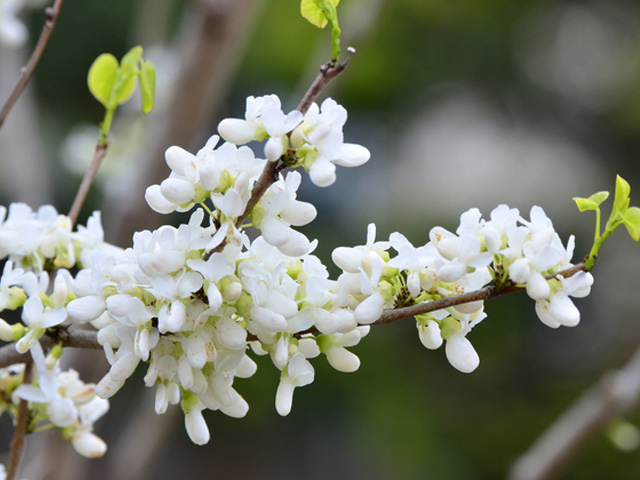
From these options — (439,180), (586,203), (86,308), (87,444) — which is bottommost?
(439,180)

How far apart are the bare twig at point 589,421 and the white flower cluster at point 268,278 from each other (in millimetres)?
580

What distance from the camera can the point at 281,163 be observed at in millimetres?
225

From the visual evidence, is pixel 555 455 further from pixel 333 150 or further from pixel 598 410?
pixel 333 150

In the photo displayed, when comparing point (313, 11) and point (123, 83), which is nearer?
point (313, 11)

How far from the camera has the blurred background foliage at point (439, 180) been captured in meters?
1.96

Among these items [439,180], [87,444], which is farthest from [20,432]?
[439,180]

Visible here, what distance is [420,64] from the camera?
2295 millimetres

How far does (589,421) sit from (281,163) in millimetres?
666

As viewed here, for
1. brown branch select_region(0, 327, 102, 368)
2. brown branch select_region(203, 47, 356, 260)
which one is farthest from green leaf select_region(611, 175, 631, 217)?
brown branch select_region(0, 327, 102, 368)

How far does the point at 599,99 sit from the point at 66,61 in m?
1.89

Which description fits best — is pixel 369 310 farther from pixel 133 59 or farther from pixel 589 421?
pixel 589 421

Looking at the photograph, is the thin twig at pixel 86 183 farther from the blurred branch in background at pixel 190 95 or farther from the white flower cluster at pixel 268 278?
the blurred branch in background at pixel 190 95

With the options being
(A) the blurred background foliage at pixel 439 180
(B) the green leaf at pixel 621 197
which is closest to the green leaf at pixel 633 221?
(B) the green leaf at pixel 621 197

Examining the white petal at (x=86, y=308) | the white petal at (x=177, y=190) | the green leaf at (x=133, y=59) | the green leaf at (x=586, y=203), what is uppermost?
the green leaf at (x=586, y=203)
